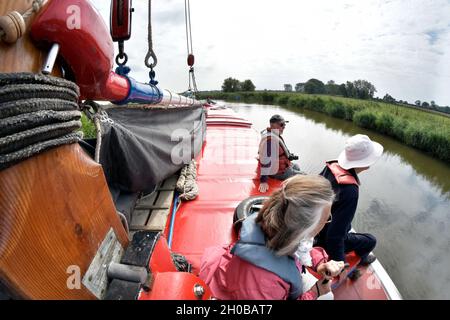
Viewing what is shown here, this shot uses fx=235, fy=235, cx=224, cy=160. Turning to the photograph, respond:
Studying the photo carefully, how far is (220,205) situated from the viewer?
2773mm

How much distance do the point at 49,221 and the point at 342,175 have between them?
1.77 metres

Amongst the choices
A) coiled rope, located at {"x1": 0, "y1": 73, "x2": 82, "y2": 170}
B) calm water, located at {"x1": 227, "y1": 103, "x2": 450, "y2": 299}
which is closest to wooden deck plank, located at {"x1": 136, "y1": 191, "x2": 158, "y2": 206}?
coiled rope, located at {"x1": 0, "y1": 73, "x2": 82, "y2": 170}

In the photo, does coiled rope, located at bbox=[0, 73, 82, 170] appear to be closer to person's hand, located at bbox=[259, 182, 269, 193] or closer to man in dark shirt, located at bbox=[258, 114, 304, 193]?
person's hand, located at bbox=[259, 182, 269, 193]

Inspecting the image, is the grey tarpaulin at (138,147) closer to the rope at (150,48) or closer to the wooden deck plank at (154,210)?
the wooden deck plank at (154,210)

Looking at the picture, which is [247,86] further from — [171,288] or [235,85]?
[171,288]

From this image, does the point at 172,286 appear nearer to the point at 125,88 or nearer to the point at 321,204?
the point at 321,204

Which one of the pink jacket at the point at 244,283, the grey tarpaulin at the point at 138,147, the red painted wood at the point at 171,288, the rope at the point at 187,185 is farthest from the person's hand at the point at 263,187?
the red painted wood at the point at 171,288

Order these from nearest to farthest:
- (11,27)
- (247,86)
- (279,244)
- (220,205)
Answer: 1. (11,27)
2. (279,244)
3. (220,205)
4. (247,86)

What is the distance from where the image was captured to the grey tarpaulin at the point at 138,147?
185cm

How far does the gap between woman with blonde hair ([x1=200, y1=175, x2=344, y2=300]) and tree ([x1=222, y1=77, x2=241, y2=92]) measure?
55.0 metres

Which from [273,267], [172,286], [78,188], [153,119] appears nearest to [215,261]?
[273,267]

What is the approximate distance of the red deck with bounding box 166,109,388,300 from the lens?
2074 millimetres

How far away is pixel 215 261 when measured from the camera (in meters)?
1.54

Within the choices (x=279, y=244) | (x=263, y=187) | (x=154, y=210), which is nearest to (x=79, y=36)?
(x=279, y=244)
